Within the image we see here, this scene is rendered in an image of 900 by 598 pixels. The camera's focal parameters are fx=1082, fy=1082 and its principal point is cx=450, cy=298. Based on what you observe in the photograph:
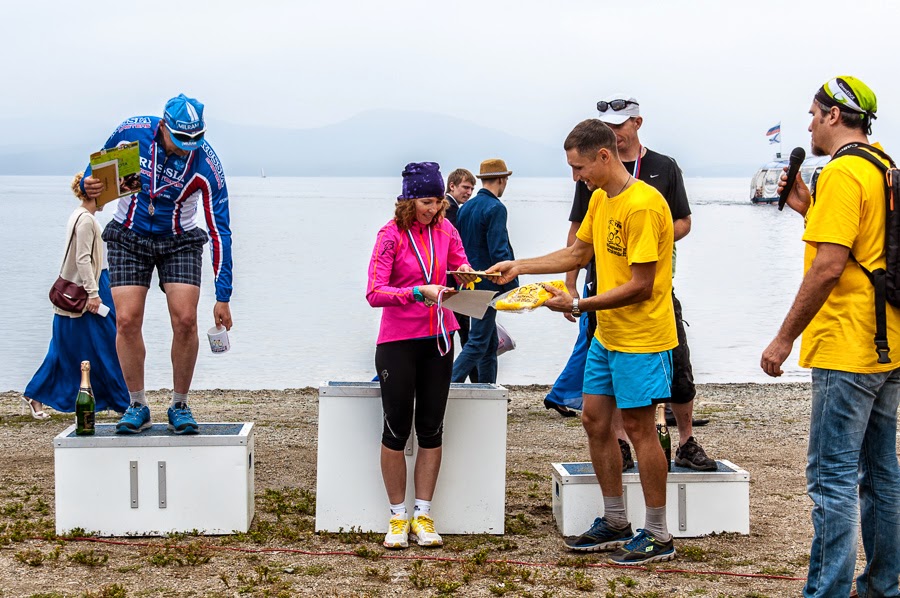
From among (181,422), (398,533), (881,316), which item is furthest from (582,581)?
(181,422)

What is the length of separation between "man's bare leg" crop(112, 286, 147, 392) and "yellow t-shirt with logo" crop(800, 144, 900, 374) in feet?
10.6

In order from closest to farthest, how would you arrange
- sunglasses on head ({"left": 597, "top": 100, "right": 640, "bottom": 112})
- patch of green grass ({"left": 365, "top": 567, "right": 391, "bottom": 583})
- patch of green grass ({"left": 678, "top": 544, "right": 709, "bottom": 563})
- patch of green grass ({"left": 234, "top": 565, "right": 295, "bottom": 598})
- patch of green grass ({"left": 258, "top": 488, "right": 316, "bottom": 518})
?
patch of green grass ({"left": 234, "top": 565, "right": 295, "bottom": 598}) → patch of green grass ({"left": 365, "top": 567, "right": 391, "bottom": 583}) → patch of green grass ({"left": 678, "top": 544, "right": 709, "bottom": 563}) → sunglasses on head ({"left": 597, "top": 100, "right": 640, "bottom": 112}) → patch of green grass ({"left": 258, "top": 488, "right": 316, "bottom": 518})

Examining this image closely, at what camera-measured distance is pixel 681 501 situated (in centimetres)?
526

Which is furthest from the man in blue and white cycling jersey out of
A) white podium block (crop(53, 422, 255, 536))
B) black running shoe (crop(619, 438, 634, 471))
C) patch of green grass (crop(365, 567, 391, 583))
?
black running shoe (crop(619, 438, 634, 471))

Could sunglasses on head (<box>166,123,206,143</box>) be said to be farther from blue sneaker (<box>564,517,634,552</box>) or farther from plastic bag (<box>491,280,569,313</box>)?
blue sneaker (<box>564,517,634,552</box>)

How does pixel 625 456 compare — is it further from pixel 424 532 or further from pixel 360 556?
pixel 360 556

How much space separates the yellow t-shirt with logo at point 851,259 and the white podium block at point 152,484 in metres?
2.79

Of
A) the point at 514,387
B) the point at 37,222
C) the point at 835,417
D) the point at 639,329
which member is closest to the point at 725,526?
the point at 639,329

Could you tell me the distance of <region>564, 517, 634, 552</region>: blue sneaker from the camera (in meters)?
5.02

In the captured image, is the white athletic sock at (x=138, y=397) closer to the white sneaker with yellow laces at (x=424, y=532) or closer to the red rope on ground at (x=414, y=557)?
the red rope on ground at (x=414, y=557)

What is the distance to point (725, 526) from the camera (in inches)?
209

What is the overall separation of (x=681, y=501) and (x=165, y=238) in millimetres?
2873

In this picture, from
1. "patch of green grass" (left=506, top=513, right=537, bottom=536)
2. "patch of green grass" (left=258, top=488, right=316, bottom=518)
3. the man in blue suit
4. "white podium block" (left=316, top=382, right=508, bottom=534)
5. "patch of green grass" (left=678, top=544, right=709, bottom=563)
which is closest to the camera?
"patch of green grass" (left=678, top=544, right=709, bottom=563)

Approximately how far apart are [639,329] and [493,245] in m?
3.66
